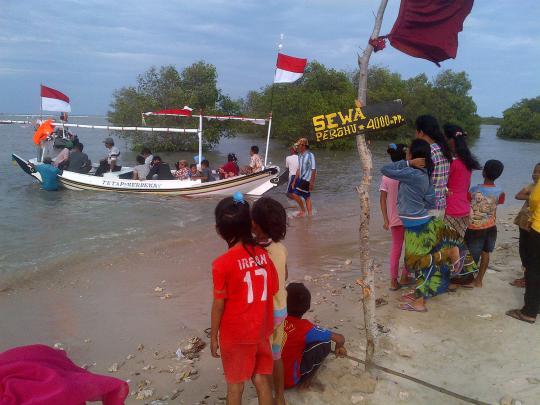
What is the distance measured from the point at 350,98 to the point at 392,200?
31.5 metres

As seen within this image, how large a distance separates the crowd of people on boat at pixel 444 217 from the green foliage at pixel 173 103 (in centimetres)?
2181

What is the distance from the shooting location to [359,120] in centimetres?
318

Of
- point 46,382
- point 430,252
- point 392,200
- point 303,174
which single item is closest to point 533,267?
point 430,252

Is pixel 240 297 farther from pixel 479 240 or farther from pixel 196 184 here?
pixel 196 184

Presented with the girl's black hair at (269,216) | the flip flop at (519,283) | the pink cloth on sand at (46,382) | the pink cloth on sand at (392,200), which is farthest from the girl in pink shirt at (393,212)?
the pink cloth on sand at (46,382)

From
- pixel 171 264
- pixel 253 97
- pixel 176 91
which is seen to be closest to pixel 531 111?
pixel 253 97

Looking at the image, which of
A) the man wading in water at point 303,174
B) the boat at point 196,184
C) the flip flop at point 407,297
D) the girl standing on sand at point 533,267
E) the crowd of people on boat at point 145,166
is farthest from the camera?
the crowd of people on boat at point 145,166

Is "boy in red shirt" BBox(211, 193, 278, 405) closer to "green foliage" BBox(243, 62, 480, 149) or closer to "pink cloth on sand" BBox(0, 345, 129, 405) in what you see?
"pink cloth on sand" BBox(0, 345, 129, 405)

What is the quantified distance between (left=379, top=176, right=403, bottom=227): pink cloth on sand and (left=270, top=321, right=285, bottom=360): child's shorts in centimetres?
241

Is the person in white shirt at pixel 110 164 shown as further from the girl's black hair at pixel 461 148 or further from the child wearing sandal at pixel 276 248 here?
the child wearing sandal at pixel 276 248

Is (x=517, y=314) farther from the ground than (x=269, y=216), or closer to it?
closer to it

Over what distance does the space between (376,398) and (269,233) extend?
146 cm

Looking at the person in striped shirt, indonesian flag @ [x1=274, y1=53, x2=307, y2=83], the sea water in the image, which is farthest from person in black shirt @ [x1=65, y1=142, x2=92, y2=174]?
the person in striped shirt

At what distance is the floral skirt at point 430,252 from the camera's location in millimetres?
4473
